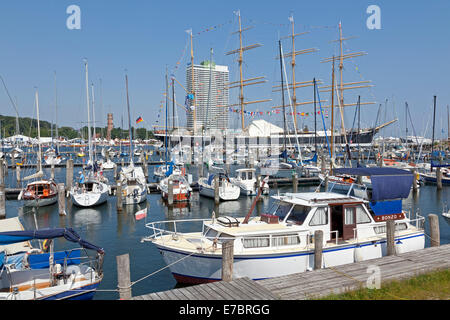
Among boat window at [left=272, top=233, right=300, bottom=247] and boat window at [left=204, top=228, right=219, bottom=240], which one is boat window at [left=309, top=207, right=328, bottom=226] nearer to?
boat window at [left=272, top=233, right=300, bottom=247]

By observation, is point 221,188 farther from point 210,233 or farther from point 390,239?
point 390,239

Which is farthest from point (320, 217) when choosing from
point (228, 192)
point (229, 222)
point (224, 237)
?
point (228, 192)

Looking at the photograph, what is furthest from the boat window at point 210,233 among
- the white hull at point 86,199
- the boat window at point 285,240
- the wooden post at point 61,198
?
the white hull at point 86,199

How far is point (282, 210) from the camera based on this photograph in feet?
56.1

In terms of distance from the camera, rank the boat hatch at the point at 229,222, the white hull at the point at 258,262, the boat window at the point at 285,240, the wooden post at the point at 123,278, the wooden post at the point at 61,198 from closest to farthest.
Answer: the wooden post at the point at 123,278, the white hull at the point at 258,262, the boat window at the point at 285,240, the boat hatch at the point at 229,222, the wooden post at the point at 61,198

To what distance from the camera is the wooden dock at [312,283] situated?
34.5ft

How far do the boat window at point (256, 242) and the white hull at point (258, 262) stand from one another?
1.93 ft

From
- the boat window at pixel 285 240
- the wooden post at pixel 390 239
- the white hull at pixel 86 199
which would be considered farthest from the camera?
the white hull at pixel 86 199

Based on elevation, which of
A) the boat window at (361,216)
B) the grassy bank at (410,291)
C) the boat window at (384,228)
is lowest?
the grassy bank at (410,291)

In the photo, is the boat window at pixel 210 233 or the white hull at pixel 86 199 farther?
the white hull at pixel 86 199

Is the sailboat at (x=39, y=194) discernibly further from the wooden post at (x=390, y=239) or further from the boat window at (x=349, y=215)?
the wooden post at (x=390, y=239)

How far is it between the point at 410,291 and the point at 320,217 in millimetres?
5475

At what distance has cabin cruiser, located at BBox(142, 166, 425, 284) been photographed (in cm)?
1463
